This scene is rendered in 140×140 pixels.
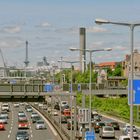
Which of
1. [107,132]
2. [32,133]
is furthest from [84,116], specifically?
[32,133]

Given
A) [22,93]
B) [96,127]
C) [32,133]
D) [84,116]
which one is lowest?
[32,133]

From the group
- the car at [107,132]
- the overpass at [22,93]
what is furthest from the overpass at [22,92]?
the car at [107,132]

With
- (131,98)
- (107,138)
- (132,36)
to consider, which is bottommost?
(107,138)

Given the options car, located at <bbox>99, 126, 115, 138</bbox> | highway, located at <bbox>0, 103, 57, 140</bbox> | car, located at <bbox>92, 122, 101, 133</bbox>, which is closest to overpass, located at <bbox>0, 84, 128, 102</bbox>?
highway, located at <bbox>0, 103, 57, 140</bbox>

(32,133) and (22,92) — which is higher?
(22,92)

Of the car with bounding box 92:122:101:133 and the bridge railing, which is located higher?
the bridge railing

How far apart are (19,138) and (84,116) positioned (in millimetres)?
21252

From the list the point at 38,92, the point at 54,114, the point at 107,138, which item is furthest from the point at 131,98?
the point at 54,114

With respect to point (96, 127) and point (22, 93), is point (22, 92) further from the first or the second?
point (96, 127)

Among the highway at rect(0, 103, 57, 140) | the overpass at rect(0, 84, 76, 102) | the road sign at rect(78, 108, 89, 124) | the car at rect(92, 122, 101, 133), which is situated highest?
the overpass at rect(0, 84, 76, 102)

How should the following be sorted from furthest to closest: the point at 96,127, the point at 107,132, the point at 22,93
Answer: the point at 96,127
the point at 107,132
the point at 22,93

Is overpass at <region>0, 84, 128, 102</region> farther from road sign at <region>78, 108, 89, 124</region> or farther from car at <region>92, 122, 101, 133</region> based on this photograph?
road sign at <region>78, 108, 89, 124</region>

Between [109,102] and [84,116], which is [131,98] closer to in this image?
[84,116]

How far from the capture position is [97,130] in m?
83.4
